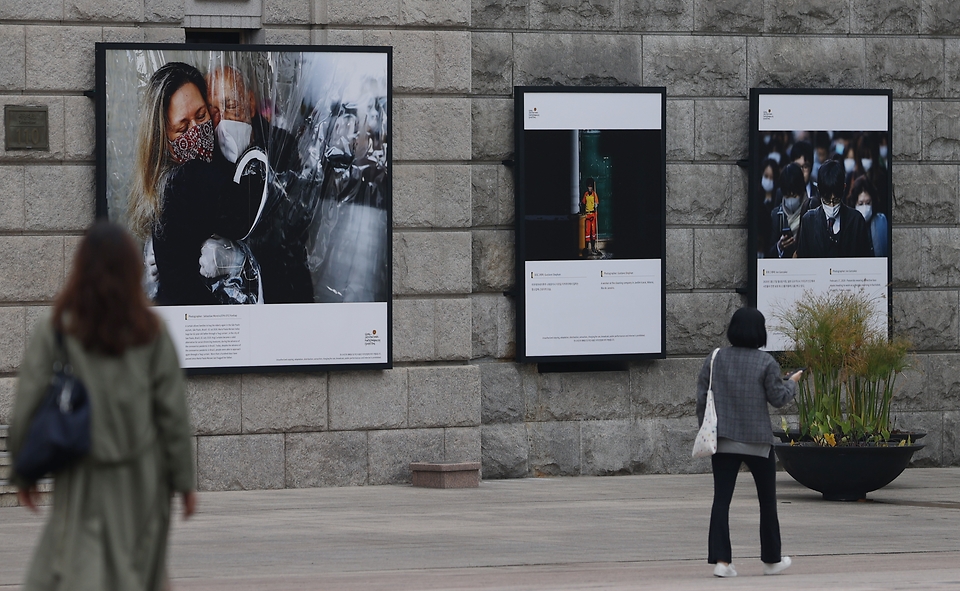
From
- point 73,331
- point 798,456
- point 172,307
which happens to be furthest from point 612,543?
point 73,331

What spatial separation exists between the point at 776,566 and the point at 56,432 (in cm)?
552

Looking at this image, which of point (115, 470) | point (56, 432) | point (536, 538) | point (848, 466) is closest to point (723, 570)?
point (536, 538)

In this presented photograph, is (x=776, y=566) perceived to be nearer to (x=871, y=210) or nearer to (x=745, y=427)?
(x=745, y=427)

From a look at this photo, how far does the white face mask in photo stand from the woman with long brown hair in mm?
8828

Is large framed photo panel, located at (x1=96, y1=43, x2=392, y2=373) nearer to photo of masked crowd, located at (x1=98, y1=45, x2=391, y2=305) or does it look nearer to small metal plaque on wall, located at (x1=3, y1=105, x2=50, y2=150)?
photo of masked crowd, located at (x1=98, y1=45, x2=391, y2=305)

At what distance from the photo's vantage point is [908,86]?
17125mm

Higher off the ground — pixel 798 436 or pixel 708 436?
pixel 708 436

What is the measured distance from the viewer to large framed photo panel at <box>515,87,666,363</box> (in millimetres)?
15812

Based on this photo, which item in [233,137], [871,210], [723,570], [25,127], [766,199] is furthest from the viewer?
[871,210]

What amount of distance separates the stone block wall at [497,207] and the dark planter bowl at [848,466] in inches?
99.9

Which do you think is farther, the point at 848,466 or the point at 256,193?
the point at 256,193

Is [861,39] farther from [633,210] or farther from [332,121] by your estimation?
[332,121]

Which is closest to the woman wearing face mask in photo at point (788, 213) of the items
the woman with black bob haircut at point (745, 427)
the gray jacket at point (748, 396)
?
the woman with black bob haircut at point (745, 427)

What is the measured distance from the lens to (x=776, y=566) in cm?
976
